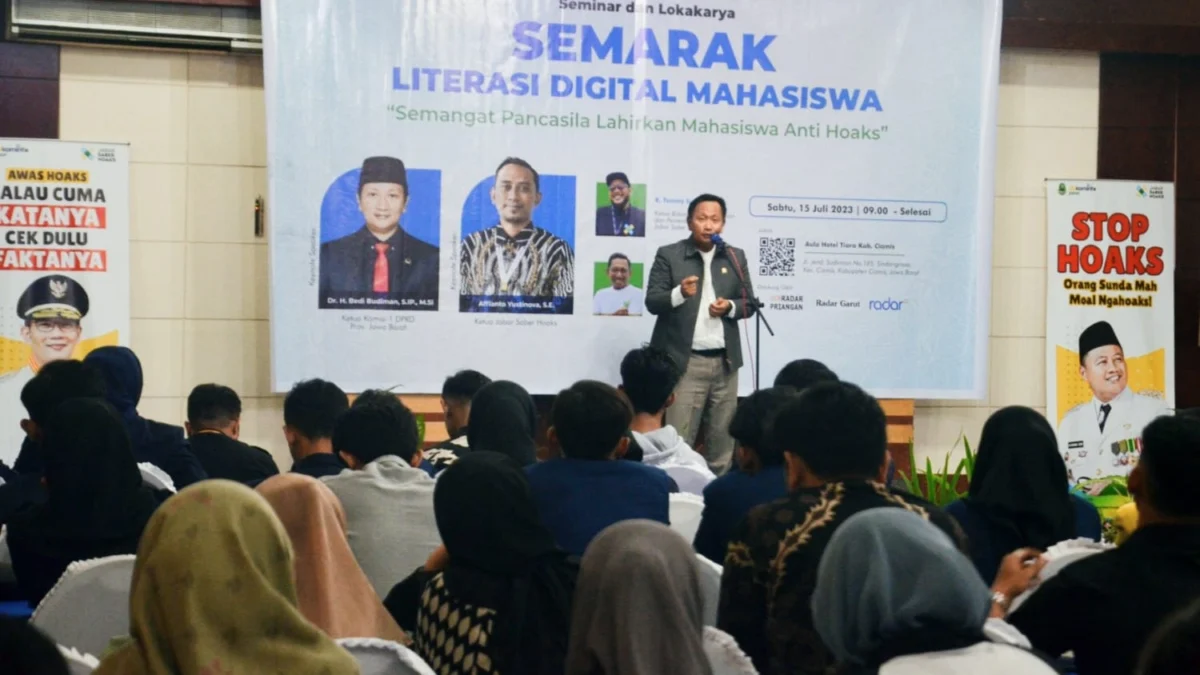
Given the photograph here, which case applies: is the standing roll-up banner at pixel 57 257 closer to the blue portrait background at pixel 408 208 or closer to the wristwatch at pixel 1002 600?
the blue portrait background at pixel 408 208

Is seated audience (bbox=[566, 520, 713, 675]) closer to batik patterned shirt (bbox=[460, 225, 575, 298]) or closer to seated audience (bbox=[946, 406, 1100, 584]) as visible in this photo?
seated audience (bbox=[946, 406, 1100, 584])

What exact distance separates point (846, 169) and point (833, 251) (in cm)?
40

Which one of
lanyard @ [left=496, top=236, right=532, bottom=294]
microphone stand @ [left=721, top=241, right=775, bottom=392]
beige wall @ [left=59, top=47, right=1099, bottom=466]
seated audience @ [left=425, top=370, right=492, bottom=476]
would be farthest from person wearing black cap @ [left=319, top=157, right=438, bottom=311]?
seated audience @ [left=425, top=370, right=492, bottom=476]

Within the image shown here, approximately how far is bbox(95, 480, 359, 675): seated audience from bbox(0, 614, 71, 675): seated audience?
488mm

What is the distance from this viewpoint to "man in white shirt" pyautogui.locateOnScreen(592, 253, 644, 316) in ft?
21.2

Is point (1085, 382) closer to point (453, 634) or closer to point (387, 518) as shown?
point (387, 518)

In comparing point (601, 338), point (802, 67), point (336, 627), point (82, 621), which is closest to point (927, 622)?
point (336, 627)

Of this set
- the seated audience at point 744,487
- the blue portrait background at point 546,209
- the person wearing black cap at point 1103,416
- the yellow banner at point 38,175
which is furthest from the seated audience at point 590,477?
the person wearing black cap at point 1103,416

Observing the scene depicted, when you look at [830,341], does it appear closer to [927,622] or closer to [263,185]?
[263,185]

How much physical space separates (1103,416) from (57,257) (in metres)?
5.04

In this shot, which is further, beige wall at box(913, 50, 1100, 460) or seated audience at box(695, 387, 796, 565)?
beige wall at box(913, 50, 1100, 460)

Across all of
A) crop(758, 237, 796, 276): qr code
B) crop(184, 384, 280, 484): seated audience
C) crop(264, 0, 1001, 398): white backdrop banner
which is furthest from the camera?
crop(758, 237, 796, 276): qr code

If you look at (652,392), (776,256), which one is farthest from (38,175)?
(776,256)

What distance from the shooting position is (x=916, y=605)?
1692mm
